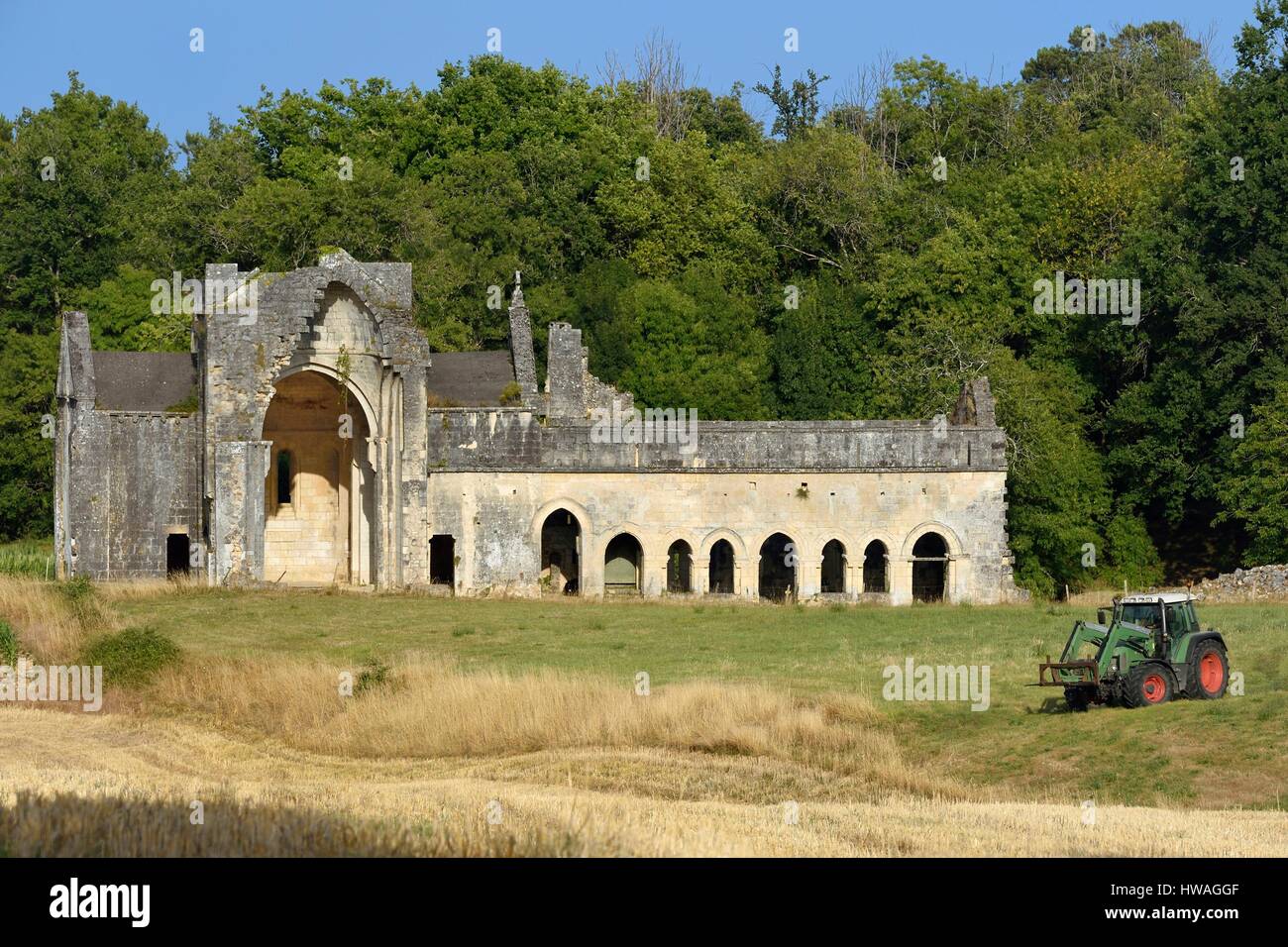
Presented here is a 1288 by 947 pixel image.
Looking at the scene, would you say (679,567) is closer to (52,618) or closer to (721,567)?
(721,567)

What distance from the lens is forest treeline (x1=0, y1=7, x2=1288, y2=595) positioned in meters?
58.3

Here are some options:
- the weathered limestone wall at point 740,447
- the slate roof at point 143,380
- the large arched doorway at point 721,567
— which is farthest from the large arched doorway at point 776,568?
the slate roof at point 143,380

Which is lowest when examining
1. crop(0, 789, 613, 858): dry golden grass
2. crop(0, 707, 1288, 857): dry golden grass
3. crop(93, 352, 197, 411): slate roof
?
crop(0, 707, 1288, 857): dry golden grass

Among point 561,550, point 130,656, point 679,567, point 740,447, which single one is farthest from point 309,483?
point 130,656

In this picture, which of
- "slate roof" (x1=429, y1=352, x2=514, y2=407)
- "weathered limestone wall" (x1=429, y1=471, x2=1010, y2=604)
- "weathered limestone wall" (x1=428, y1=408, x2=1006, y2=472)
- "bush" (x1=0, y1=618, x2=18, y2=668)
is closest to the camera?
"bush" (x1=0, y1=618, x2=18, y2=668)

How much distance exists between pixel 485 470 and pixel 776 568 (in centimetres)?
907

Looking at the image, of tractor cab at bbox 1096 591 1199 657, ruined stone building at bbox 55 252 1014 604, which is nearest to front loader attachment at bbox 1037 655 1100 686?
tractor cab at bbox 1096 591 1199 657

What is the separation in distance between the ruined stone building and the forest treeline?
17.5ft

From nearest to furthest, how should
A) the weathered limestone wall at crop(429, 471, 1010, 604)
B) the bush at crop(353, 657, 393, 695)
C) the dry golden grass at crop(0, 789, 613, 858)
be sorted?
the dry golden grass at crop(0, 789, 613, 858)
the bush at crop(353, 657, 393, 695)
the weathered limestone wall at crop(429, 471, 1010, 604)

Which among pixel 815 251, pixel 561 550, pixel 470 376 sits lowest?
pixel 561 550

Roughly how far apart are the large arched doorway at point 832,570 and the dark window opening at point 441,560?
999cm

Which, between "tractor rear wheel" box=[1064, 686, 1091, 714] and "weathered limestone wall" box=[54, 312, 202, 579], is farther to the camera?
"weathered limestone wall" box=[54, 312, 202, 579]

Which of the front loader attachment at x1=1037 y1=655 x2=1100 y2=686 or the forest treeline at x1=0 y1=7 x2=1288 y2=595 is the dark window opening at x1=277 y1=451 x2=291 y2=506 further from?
the front loader attachment at x1=1037 y1=655 x2=1100 y2=686

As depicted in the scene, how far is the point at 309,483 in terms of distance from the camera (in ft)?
185
